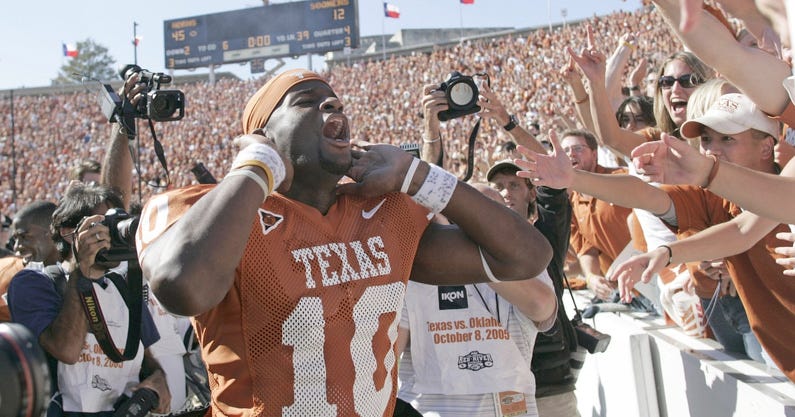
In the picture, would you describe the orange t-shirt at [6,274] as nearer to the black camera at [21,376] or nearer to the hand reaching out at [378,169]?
the hand reaching out at [378,169]

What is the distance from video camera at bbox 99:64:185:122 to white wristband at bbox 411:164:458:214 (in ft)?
5.01

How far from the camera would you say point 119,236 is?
8.84 ft

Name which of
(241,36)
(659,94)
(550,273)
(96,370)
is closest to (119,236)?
(96,370)

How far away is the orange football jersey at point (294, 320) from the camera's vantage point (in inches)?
80.1

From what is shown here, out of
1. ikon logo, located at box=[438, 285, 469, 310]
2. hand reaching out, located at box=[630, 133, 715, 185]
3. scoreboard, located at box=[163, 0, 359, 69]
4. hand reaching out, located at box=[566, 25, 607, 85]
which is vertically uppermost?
scoreboard, located at box=[163, 0, 359, 69]

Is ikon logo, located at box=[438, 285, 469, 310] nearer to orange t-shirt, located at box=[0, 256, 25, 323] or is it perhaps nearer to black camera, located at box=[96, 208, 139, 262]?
black camera, located at box=[96, 208, 139, 262]

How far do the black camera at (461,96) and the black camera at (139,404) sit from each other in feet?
6.06

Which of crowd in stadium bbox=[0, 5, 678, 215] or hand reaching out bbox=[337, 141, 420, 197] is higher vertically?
crowd in stadium bbox=[0, 5, 678, 215]

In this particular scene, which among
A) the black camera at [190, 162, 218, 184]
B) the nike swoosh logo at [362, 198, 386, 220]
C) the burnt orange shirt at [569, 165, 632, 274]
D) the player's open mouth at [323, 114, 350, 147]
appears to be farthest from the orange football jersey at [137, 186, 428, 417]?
the burnt orange shirt at [569, 165, 632, 274]

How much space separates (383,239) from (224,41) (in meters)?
49.7

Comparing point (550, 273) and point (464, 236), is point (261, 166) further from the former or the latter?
point (550, 273)

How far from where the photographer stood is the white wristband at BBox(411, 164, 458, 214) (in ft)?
7.38

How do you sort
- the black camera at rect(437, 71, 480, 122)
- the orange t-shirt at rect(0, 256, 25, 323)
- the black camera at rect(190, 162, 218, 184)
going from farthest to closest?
the black camera at rect(190, 162, 218, 184), the orange t-shirt at rect(0, 256, 25, 323), the black camera at rect(437, 71, 480, 122)

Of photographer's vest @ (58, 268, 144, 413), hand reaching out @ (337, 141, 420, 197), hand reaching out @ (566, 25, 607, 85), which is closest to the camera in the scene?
hand reaching out @ (337, 141, 420, 197)
